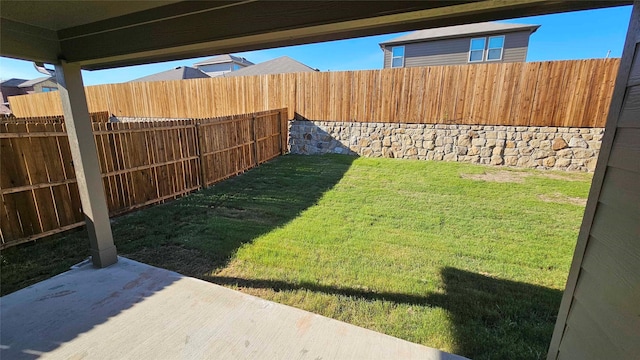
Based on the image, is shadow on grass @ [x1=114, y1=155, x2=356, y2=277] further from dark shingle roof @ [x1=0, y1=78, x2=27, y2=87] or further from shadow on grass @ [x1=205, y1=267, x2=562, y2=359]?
dark shingle roof @ [x1=0, y1=78, x2=27, y2=87]

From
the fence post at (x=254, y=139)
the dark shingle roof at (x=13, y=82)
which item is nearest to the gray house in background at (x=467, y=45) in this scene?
the fence post at (x=254, y=139)

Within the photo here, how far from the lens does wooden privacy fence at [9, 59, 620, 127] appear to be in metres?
6.95

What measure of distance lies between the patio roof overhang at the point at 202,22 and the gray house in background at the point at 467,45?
14938 mm

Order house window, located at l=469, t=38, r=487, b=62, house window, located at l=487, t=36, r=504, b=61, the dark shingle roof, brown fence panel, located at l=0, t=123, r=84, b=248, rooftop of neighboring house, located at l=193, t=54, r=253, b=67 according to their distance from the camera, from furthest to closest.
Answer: the dark shingle roof, rooftop of neighboring house, located at l=193, t=54, r=253, b=67, house window, located at l=469, t=38, r=487, b=62, house window, located at l=487, t=36, r=504, b=61, brown fence panel, located at l=0, t=123, r=84, b=248

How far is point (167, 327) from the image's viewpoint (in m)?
2.10

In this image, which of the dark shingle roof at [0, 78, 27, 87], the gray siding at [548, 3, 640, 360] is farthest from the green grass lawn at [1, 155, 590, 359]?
the dark shingle roof at [0, 78, 27, 87]

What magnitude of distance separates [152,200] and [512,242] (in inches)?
221

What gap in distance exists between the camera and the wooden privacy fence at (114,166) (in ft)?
10.8

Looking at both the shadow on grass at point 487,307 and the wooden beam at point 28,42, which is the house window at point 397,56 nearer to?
the shadow on grass at point 487,307

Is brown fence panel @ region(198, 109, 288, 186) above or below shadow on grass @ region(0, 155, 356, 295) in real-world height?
above

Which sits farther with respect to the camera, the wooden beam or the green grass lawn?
the green grass lawn

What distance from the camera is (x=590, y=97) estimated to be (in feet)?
22.5

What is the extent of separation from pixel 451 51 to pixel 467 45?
74 centimetres

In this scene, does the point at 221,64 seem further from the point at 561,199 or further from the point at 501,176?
the point at 561,199
